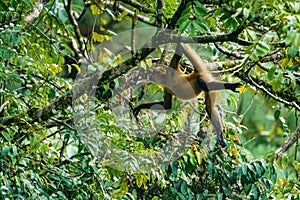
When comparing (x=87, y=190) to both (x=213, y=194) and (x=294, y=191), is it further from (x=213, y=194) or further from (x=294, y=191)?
(x=294, y=191)

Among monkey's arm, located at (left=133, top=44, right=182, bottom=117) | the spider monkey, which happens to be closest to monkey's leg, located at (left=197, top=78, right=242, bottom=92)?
the spider monkey

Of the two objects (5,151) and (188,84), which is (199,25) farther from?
(188,84)

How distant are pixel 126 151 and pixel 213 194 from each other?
75cm

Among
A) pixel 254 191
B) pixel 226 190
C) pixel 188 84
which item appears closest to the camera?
pixel 254 191

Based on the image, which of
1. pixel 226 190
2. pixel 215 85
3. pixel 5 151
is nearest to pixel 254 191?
pixel 226 190

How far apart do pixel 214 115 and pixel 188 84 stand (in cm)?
28

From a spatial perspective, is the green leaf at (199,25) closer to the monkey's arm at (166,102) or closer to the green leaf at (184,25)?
the green leaf at (184,25)

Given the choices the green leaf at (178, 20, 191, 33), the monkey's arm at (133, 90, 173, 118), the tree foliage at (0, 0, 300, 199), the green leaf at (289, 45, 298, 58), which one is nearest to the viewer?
the green leaf at (289, 45, 298, 58)

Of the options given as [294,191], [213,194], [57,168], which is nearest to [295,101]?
[294,191]

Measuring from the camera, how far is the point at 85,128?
3.35m

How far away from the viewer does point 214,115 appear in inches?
159

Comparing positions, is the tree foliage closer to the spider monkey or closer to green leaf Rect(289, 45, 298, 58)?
the spider monkey

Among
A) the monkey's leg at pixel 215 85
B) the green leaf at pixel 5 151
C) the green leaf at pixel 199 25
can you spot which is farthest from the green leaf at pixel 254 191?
the green leaf at pixel 5 151

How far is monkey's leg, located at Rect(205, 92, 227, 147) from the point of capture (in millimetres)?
3879
